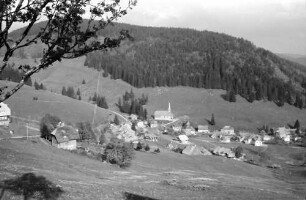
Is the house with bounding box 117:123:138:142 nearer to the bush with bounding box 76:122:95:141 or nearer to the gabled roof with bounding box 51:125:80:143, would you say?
the bush with bounding box 76:122:95:141

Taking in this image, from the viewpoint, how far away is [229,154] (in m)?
131

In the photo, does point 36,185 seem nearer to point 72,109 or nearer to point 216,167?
point 216,167

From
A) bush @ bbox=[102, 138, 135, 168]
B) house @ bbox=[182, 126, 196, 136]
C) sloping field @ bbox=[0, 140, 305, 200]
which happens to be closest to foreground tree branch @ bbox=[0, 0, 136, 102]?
sloping field @ bbox=[0, 140, 305, 200]

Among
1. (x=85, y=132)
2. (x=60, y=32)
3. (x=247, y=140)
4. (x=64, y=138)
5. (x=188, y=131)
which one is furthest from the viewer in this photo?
(x=188, y=131)

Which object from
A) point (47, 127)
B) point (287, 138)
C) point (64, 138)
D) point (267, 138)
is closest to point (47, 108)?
point (47, 127)

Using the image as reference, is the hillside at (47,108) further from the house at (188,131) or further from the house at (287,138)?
the house at (287,138)

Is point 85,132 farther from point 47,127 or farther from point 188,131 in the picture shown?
point 188,131

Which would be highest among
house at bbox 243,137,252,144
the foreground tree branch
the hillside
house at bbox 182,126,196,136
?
the foreground tree branch

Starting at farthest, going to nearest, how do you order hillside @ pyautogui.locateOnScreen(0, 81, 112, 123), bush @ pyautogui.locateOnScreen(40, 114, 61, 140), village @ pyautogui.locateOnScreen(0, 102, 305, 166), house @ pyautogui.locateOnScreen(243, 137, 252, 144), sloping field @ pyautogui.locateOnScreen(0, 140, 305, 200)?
house @ pyautogui.locateOnScreen(243, 137, 252, 144) < hillside @ pyautogui.locateOnScreen(0, 81, 112, 123) < bush @ pyautogui.locateOnScreen(40, 114, 61, 140) < village @ pyautogui.locateOnScreen(0, 102, 305, 166) < sloping field @ pyautogui.locateOnScreen(0, 140, 305, 200)

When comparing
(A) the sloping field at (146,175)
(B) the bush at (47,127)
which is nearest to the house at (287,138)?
(A) the sloping field at (146,175)

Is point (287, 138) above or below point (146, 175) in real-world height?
below

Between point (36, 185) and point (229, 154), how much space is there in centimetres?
10699

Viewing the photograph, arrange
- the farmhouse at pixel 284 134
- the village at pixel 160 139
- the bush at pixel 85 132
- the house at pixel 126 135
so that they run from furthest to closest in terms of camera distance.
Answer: the farmhouse at pixel 284 134, the house at pixel 126 135, the bush at pixel 85 132, the village at pixel 160 139

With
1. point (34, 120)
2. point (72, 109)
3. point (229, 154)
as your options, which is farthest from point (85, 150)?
point (72, 109)
